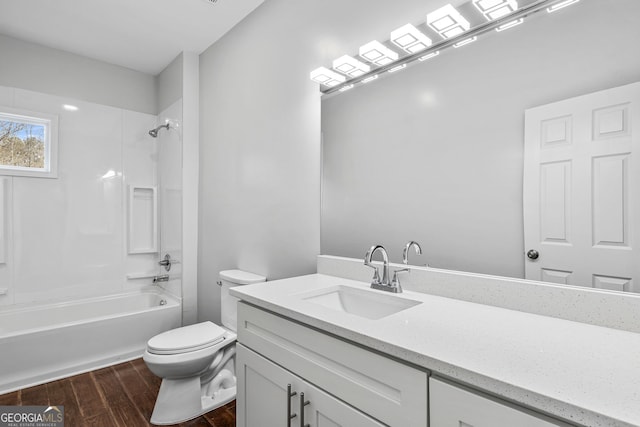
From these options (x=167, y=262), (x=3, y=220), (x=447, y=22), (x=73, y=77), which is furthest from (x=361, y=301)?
(x=73, y=77)

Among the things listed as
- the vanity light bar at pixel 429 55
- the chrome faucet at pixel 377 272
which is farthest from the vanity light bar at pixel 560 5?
the chrome faucet at pixel 377 272

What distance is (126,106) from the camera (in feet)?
10.6

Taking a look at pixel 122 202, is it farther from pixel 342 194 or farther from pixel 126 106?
pixel 342 194

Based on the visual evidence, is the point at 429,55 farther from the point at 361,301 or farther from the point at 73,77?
the point at 73,77

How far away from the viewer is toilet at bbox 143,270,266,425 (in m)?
1.76

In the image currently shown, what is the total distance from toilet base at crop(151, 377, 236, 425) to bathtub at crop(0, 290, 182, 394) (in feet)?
3.08

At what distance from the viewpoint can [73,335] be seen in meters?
2.35

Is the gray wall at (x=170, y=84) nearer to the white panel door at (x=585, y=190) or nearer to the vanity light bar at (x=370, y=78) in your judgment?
the vanity light bar at (x=370, y=78)

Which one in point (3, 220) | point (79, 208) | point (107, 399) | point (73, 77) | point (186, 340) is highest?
point (73, 77)

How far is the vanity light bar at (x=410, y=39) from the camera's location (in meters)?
1.33

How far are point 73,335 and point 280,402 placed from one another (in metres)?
2.06

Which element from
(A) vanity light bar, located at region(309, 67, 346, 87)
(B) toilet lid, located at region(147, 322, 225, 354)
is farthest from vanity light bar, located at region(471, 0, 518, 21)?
(B) toilet lid, located at region(147, 322, 225, 354)

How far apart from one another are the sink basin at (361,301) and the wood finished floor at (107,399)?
104cm

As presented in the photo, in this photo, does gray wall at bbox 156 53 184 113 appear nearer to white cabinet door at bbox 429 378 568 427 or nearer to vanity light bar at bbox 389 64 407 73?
vanity light bar at bbox 389 64 407 73
